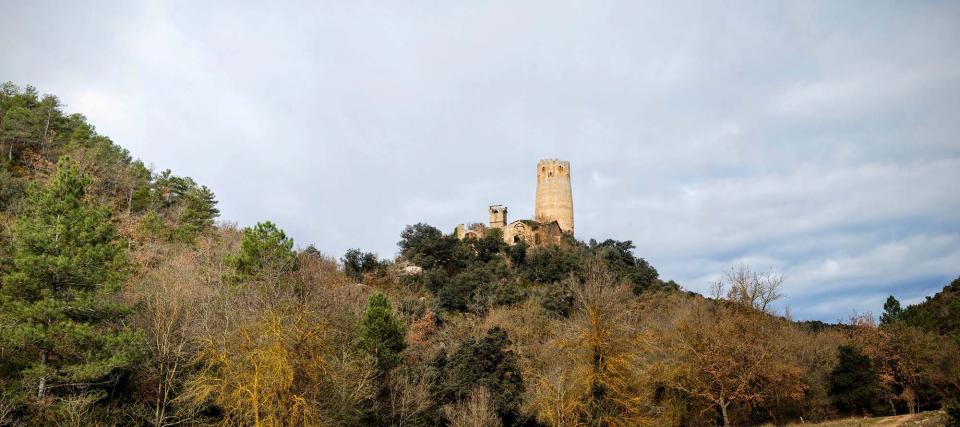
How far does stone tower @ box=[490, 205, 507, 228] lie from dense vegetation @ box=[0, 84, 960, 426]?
8.78m

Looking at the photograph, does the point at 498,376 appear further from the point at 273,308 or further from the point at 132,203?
the point at 132,203

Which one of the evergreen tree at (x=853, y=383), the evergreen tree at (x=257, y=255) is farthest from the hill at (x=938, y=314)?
the evergreen tree at (x=257, y=255)

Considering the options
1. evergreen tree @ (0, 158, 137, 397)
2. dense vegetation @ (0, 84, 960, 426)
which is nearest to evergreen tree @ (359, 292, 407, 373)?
dense vegetation @ (0, 84, 960, 426)

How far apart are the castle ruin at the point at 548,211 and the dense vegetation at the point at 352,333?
23.3 ft

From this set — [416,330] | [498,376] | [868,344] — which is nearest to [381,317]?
[498,376]

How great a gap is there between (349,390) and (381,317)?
674 centimetres

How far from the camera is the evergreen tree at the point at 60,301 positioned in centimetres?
1609

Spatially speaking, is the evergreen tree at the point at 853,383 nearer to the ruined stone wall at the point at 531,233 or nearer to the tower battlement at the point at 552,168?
the ruined stone wall at the point at 531,233

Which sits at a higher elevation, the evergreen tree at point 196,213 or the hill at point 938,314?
the evergreen tree at point 196,213

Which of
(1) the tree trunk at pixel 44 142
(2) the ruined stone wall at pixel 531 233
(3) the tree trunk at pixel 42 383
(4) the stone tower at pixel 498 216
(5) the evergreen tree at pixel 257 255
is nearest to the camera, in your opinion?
(3) the tree trunk at pixel 42 383

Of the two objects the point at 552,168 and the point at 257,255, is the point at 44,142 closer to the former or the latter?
the point at 257,255

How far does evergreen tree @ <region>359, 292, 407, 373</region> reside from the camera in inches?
1043

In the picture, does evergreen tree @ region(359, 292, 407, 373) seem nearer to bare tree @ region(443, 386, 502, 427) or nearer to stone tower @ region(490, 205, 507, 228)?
bare tree @ region(443, 386, 502, 427)

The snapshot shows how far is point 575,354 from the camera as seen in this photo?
17.6 metres
